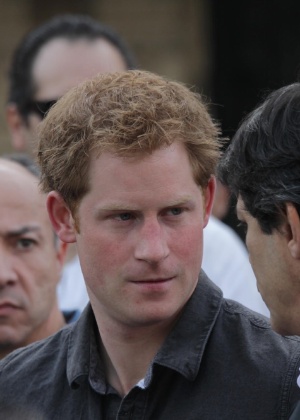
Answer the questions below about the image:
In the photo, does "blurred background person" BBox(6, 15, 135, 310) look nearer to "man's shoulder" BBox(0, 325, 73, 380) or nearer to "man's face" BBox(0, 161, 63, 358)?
"man's face" BBox(0, 161, 63, 358)

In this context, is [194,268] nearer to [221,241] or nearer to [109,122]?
[109,122]

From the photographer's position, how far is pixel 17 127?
17.3 ft

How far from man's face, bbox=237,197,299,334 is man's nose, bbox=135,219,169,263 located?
0.22 metres

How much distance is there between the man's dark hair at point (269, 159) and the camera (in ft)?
8.96

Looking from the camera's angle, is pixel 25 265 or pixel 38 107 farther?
pixel 38 107

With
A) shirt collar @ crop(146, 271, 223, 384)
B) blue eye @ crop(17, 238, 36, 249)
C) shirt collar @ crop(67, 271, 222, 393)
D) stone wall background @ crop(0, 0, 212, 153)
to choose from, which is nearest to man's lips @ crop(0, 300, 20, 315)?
blue eye @ crop(17, 238, 36, 249)

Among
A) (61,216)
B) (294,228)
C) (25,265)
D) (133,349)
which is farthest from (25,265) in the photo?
(294,228)

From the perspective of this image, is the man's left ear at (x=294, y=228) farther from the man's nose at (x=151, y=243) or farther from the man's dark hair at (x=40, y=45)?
the man's dark hair at (x=40, y=45)

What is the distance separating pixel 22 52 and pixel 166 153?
277cm

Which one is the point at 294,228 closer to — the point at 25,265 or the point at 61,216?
the point at 61,216

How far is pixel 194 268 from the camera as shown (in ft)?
9.61

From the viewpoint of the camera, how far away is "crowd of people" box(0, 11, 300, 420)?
2820 mm

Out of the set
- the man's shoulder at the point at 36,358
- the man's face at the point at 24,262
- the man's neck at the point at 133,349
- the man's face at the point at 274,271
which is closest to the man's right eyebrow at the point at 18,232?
Answer: the man's face at the point at 24,262

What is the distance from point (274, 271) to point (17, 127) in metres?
2.64
